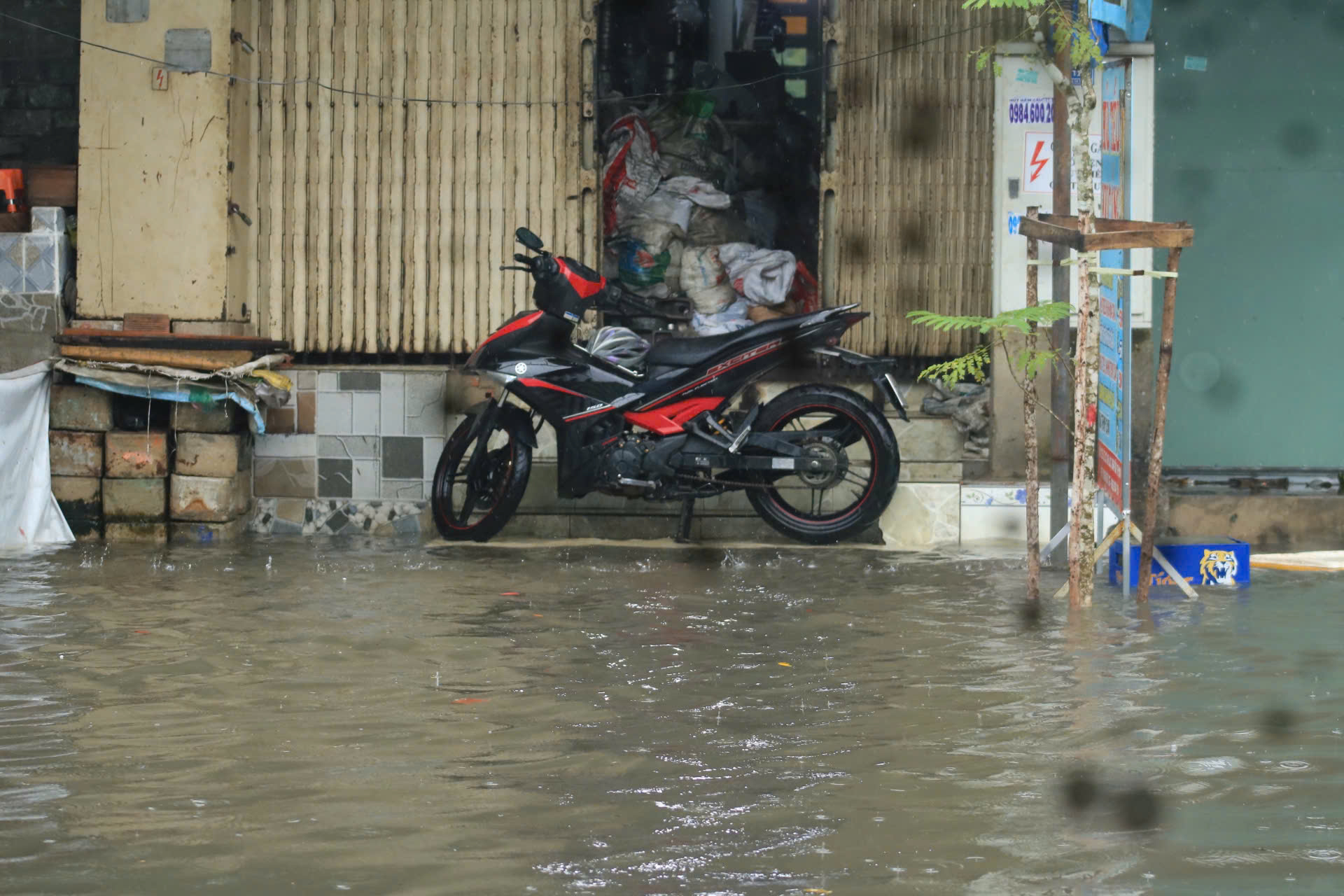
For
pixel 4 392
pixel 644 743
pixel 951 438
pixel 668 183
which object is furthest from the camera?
pixel 668 183

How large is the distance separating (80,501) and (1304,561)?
7522 mm

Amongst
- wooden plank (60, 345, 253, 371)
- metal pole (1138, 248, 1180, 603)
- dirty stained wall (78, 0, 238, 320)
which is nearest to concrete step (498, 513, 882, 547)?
wooden plank (60, 345, 253, 371)

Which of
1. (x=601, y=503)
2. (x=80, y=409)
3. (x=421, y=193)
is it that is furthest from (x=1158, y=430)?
(x=80, y=409)

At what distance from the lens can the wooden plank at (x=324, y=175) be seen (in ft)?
33.6

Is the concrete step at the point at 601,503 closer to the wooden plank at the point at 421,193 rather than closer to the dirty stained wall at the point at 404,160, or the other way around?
the dirty stained wall at the point at 404,160

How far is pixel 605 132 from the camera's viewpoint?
11.4 m

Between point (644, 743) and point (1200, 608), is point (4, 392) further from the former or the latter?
point (1200, 608)

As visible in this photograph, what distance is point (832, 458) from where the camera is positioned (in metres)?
8.94

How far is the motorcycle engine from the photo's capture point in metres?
9.03

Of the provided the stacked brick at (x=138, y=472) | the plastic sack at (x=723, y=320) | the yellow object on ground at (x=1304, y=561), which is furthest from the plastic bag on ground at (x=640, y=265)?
the yellow object on ground at (x=1304, y=561)

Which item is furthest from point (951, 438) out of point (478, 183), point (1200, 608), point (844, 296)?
point (478, 183)

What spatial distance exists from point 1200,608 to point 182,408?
6277 millimetres

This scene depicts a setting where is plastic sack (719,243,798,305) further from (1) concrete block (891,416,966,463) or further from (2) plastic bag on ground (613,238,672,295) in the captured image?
(1) concrete block (891,416,966,463)

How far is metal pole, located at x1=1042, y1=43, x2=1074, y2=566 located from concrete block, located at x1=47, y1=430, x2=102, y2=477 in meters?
5.93
